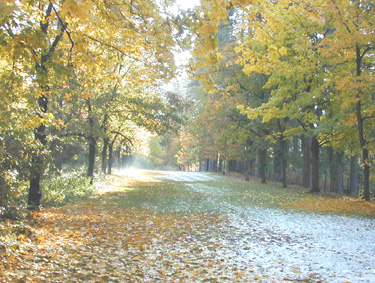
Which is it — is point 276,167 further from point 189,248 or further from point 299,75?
point 189,248

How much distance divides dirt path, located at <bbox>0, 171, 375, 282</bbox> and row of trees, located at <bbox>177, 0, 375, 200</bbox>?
2722 mm

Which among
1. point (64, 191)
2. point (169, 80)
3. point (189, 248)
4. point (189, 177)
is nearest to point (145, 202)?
point (64, 191)

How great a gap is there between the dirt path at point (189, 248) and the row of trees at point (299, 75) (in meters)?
2.72

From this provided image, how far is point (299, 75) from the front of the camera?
1845cm

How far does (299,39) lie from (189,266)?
1532cm

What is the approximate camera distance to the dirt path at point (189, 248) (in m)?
4.66

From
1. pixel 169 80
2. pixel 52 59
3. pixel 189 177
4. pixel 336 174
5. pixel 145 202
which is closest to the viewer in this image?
pixel 169 80

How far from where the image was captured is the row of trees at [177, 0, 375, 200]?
4.61 meters

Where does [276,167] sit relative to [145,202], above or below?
above

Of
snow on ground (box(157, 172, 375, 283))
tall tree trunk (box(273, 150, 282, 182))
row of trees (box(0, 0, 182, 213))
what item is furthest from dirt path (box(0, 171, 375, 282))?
tall tree trunk (box(273, 150, 282, 182))

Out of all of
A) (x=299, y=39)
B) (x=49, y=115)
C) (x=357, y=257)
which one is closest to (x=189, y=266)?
(x=357, y=257)

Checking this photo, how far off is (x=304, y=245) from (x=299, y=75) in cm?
1375

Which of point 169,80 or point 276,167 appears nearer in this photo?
point 169,80

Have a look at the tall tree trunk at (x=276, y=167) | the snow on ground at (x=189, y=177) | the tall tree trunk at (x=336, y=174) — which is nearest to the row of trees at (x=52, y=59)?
the snow on ground at (x=189, y=177)
